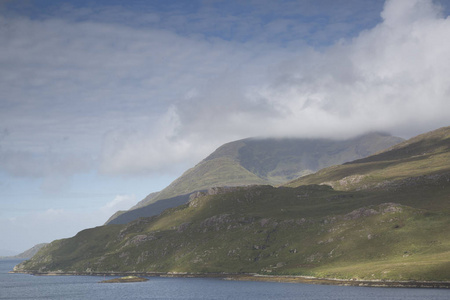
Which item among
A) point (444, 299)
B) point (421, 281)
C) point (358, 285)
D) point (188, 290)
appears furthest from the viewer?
point (188, 290)

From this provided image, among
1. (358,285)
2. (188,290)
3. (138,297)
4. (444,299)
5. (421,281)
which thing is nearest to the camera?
(444,299)

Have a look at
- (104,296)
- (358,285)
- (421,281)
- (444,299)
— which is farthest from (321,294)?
(104,296)

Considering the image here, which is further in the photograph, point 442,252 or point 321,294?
point 442,252

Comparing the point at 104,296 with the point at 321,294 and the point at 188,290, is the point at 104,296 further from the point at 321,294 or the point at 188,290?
the point at 321,294

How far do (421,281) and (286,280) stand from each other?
2461 inches

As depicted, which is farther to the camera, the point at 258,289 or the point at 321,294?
the point at 258,289

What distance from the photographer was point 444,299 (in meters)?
122

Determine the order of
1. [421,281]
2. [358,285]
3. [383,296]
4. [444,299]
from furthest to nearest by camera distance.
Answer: [358,285], [421,281], [383,296], [444,299]

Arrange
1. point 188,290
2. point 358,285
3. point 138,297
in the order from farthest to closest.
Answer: point 188,290
point 138,297
point 358,285

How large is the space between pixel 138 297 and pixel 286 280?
63.3 m

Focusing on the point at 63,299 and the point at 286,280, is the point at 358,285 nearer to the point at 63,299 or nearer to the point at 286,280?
the point at 286,280

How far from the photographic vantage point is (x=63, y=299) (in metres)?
187

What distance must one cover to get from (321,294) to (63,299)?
340 ft

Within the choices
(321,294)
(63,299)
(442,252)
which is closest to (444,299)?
(321,294)
